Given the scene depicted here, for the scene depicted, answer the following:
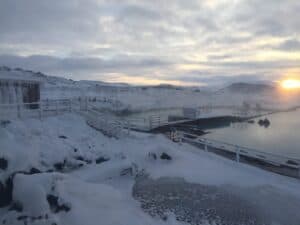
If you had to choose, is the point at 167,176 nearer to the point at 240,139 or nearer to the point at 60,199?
the point at 60,199

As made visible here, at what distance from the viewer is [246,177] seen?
11.9m

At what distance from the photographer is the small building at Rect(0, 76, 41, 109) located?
60.5 feet

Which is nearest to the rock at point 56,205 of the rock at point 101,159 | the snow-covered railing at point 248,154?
the rock at point 101,159

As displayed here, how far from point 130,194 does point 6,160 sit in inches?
183

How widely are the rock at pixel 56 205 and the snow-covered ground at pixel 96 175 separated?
0.03m

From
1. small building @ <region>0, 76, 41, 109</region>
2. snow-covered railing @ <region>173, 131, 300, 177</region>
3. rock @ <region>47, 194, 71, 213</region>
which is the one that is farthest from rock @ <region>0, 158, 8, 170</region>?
snow-covered railing @ <region>173, 131, 300, 177</region>

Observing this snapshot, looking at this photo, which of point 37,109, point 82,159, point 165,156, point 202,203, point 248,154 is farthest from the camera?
point 37,109

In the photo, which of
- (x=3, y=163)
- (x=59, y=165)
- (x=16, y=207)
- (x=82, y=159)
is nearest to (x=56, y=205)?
(x=16, y=207)

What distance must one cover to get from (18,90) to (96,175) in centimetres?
1056

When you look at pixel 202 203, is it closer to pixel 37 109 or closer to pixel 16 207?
pixel 16 207

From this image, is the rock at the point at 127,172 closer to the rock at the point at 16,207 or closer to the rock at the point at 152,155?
the rock at the point at 152,155

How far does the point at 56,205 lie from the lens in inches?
324

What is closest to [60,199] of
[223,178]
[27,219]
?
[27,219]

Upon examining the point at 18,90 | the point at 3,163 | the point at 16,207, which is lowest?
the point at 16,207
